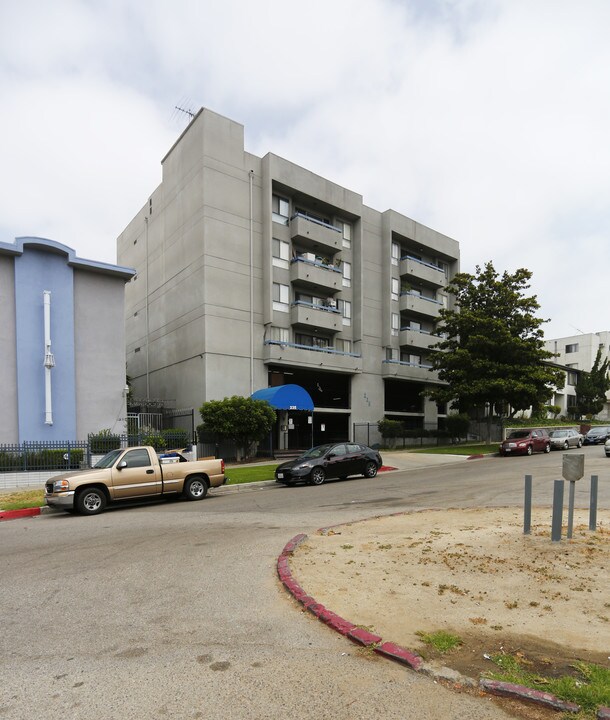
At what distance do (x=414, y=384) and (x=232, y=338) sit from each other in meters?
18.7

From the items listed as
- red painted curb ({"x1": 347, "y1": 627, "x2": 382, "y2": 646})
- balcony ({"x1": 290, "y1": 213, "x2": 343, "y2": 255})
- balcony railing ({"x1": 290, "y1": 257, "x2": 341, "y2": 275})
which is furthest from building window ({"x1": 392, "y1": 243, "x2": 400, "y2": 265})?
red painted curb ({"x1": 347, "y1": 627, "x2": 382, "y2": 646})

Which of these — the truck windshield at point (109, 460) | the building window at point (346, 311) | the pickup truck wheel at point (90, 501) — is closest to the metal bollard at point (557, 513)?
the pickup truck wheel at point (90, 501)

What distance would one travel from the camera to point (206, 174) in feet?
92.5

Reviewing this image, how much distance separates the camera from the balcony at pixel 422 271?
3922cm

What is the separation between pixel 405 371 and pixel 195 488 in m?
26.0

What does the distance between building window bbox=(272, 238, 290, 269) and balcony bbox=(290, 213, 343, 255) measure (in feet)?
2.90

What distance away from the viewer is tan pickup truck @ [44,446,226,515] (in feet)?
40.4

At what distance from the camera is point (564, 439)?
31.0 meters

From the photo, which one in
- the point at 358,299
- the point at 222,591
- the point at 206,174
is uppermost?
the point at 206,174

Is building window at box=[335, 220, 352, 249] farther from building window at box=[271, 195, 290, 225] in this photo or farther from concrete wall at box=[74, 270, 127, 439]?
concrete wall at box=[74, 270, 127, 439]

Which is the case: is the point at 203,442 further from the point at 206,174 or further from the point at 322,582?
the point at 322,582

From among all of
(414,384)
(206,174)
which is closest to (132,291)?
(206,174)

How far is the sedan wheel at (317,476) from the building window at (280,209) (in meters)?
19.3

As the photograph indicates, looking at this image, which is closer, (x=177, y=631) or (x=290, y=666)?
(x=290, y=666)
